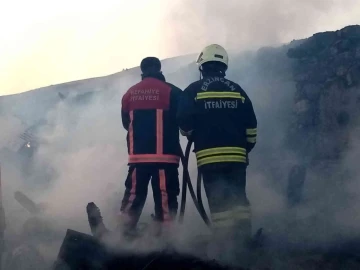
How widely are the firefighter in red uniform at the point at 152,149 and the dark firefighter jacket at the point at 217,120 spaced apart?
35cm

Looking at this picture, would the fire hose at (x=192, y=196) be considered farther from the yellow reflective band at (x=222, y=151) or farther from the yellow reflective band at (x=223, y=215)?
the yellow reflective band at (x=223, y=215)

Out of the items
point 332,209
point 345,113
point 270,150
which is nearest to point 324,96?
point 345,113

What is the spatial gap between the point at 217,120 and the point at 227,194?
0.77m

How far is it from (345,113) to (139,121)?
15.4ft

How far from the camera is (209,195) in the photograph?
601cm

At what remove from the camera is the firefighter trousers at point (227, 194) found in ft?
19.0

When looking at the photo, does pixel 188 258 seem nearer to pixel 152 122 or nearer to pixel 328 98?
pixel 152 122

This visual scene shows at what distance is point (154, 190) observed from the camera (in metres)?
6.40

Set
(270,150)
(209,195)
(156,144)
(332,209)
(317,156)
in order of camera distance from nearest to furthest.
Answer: (209,195)
(156,144)
(332,209)
(317,156)
(270,150)

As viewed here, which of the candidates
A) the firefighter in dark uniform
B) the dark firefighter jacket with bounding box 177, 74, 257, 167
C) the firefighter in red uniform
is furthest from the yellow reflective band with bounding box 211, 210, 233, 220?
the firefighter in red uniform

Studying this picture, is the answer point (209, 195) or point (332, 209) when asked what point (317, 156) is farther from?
point (209, 195)

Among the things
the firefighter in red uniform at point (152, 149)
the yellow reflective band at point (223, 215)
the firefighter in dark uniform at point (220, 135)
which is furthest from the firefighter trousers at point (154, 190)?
the yellow reflective band at point (223, 215)

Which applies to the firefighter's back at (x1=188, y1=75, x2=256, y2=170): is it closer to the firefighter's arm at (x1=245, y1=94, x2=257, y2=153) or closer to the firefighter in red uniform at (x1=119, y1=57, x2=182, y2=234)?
the firefighter's arm at (x1=245, y1=94, x2=257, y2=153)

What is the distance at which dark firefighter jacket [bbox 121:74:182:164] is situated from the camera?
6449mm
